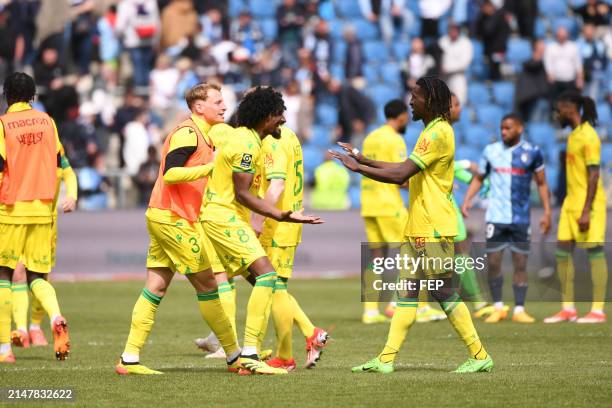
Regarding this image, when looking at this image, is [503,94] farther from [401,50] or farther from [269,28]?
[269,28]

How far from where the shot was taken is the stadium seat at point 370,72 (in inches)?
1128

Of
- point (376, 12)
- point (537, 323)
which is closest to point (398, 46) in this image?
point (376, 12)

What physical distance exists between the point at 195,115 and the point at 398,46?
63.4 feet

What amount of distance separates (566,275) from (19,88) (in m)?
8.10

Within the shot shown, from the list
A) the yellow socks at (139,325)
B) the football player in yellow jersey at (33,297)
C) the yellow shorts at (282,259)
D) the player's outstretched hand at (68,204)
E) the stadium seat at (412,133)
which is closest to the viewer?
the yellow socks at (139,325)

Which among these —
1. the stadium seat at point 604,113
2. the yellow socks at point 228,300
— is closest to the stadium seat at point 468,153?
the stadium seat at point 604,113

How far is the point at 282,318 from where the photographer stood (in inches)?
425

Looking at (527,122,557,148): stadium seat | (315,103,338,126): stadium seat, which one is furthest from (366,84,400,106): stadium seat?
(527,122,557,148): stadium seat

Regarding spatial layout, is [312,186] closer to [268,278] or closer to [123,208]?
[123,208]

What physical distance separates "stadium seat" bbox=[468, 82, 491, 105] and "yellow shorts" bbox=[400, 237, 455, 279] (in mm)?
18181

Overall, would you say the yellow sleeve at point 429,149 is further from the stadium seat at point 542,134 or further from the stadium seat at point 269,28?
the stadium seat at point 269,28

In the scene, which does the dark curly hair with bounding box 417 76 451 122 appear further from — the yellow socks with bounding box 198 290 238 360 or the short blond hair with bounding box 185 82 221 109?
the yellow socks with bounding box 198 290 238 360

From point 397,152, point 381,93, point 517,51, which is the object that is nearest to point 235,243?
point 397,152

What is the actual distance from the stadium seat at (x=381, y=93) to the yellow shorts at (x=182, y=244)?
17.7 m
